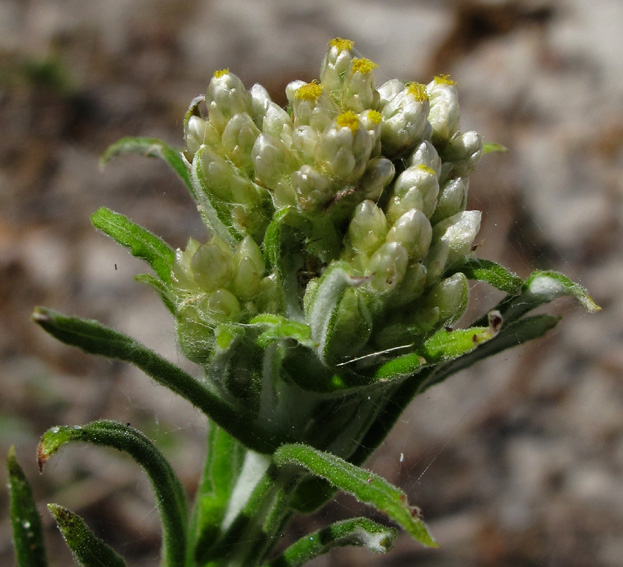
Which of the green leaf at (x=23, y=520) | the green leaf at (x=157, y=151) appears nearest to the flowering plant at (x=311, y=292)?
the green leaf at (x=157, y=151)

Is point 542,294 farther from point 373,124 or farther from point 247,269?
point 247,269

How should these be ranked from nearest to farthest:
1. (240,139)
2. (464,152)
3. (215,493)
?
(240,139), (464,152), (215,493)

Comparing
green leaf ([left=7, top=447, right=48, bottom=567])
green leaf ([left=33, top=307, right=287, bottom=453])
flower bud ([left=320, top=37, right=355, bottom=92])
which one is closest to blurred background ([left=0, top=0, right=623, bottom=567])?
green leaf ([left=7, top=447, right=48, bottom=567])

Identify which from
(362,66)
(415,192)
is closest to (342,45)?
(362,66)

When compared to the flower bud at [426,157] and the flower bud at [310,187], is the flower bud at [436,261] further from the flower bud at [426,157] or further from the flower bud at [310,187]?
the flower bud at [310,187]

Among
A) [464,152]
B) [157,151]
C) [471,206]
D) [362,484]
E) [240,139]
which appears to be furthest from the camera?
[471,206]

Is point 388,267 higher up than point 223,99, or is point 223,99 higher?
point 223,99

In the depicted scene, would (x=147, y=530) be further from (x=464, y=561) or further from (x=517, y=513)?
(x=517, y=513)
